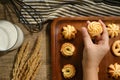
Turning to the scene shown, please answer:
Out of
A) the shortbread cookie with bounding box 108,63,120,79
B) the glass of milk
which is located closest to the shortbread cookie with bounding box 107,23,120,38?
the shortbread cookie with bounding box 108,63,120,79

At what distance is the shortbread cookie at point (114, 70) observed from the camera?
1.06 m

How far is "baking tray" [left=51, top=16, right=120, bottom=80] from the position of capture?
3.54 feet

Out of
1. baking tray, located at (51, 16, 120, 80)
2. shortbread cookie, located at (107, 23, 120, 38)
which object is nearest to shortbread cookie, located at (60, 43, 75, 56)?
baking tray, located at (51, 16, 120, 80)

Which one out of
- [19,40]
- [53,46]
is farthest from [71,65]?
[19,40]

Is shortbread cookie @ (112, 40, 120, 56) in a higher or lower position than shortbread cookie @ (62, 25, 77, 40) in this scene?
lower

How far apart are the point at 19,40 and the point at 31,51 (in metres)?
0.09

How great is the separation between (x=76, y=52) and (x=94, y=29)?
4.8 inches

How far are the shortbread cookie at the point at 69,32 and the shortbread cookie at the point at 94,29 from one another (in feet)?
0.21

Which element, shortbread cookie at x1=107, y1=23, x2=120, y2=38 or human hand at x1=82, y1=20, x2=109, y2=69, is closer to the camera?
human hand at x1=82, y1=20, x2=109, y2=69

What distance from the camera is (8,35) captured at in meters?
1.04

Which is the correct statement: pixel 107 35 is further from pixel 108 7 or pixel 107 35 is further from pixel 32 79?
pixel 32 79

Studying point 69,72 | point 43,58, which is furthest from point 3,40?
point 69,72

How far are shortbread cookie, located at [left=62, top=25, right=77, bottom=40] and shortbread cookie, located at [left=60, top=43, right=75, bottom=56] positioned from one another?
3 centimetres

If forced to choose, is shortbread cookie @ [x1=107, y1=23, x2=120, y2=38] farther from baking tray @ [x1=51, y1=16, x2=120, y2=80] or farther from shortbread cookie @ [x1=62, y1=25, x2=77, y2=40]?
shortbread cookie @ [x1=62, y1=25, x2=77, y2=40]
